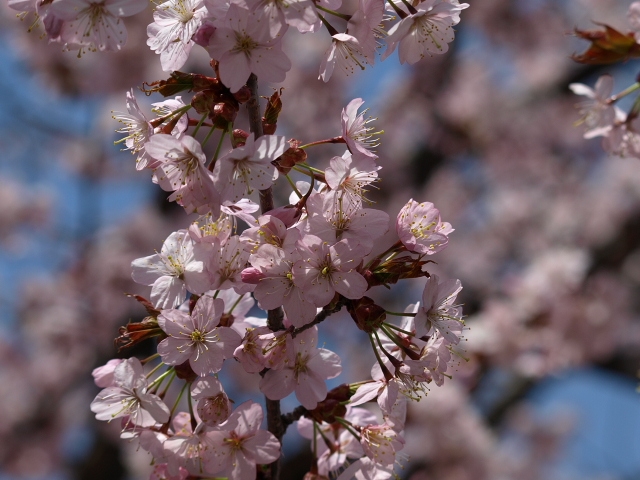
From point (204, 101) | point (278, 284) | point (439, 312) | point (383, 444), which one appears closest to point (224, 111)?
point (204, 101)

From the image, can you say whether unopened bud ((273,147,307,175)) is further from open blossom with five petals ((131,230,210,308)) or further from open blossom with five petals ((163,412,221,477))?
open blossom with five petals ((163,412,221,477))

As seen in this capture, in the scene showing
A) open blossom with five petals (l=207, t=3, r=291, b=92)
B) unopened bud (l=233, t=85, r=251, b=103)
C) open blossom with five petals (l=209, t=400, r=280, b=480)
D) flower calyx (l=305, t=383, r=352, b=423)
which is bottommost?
flower calyx (l=305, t=383, r=352, b=423)

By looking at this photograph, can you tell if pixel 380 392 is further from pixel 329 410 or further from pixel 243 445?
pixel 243 445

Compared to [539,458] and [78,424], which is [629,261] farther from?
[78,424]

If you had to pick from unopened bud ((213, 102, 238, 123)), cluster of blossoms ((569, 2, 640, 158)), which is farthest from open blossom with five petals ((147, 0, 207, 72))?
cluster of blossoms ((569, 2, 640, 158))

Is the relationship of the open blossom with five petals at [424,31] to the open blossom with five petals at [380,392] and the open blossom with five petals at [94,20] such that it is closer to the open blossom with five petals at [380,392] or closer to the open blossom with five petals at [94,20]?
the open blossom with five petals at [94,20]
